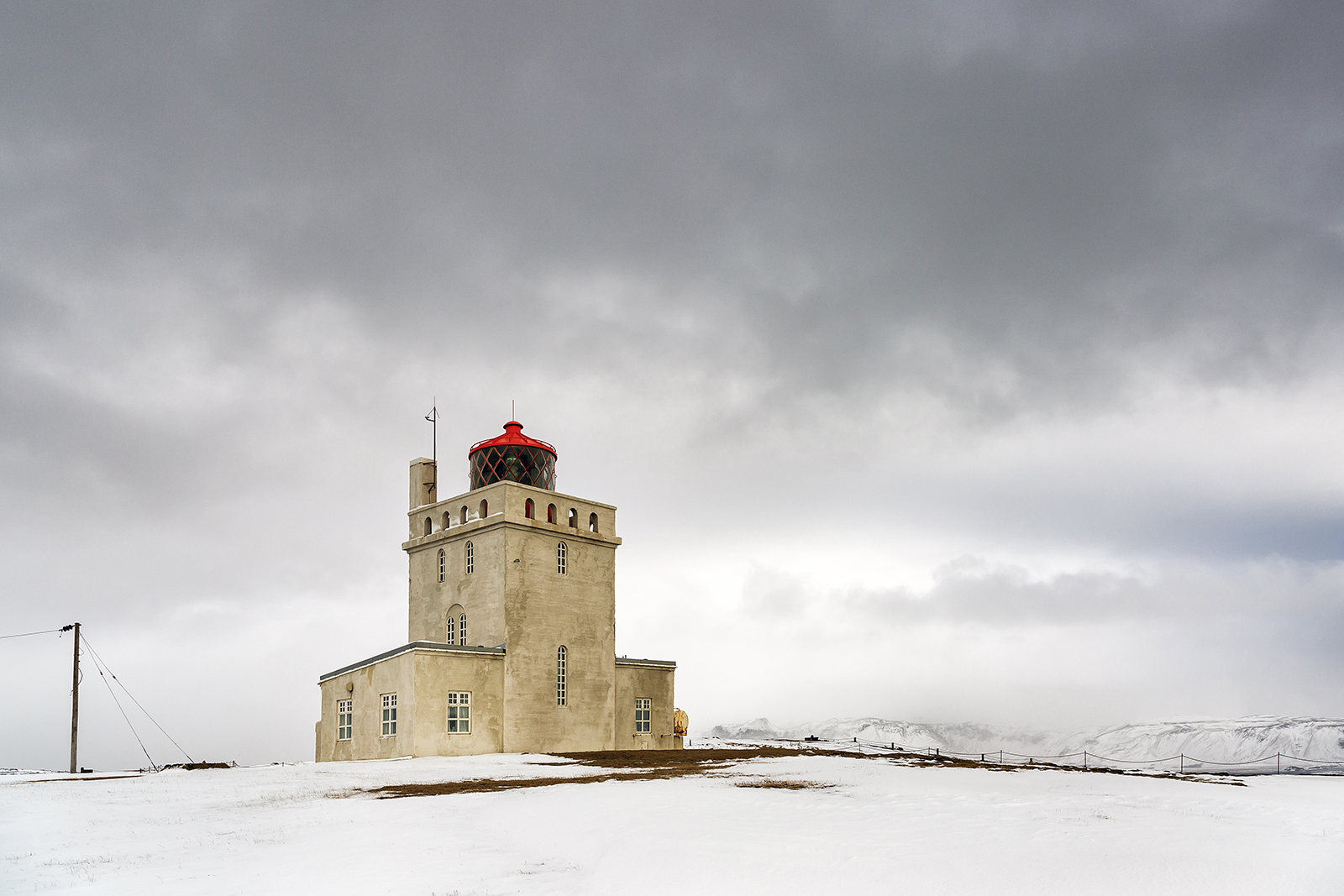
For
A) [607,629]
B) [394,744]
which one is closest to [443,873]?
[394,744]

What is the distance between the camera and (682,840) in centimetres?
1366

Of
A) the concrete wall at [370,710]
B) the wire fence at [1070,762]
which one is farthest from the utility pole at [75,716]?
the wire fence at [1070,762]

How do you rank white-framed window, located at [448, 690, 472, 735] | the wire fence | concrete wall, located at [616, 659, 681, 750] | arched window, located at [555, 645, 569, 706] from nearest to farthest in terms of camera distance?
A: white-framed window, located at [448, 690, 472, 735] → the wire fence → arched window, located at [555, 645, 569, 706] → concrete wall, located at [616, 659, 681, 750]

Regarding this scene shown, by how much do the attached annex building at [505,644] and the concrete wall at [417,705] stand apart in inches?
2.1

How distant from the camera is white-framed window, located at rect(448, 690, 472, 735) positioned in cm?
3606

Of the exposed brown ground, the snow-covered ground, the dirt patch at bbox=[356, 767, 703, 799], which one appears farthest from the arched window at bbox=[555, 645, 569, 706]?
the snow-covered ground

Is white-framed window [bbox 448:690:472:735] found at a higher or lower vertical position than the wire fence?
higher

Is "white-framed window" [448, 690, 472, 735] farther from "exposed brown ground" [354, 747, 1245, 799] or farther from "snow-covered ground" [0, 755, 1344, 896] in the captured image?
"snow-covered ground" [0, 755, 1344, 896]

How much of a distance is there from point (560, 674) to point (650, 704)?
650cm

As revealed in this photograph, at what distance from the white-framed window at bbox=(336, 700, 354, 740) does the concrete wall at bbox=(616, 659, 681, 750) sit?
39.4 feet

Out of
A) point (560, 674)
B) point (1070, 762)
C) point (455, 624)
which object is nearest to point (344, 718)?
point (455, 624)

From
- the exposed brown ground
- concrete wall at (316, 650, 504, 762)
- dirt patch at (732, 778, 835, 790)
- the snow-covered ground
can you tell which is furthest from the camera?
concrete wall at (316, 650, 504, 762)

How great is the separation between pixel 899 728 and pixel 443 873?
137m

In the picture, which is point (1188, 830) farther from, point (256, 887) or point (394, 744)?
point (394, 744)
